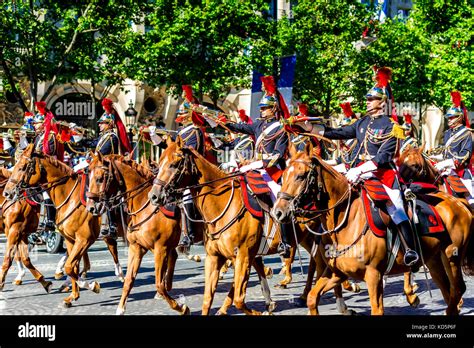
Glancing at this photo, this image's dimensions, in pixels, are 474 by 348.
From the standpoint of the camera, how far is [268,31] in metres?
31.3

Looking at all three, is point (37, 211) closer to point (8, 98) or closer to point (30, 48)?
point (30, 48)

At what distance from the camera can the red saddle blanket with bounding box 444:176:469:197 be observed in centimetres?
1383

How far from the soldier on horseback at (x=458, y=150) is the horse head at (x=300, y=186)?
589 centimetres

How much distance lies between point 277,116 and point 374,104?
214 centimetres

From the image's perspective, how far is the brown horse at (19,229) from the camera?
1301 centimetres

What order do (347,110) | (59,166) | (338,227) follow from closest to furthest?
1. (338,227)
2. (59,166)
3. (347,110)

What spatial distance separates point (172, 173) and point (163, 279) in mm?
1516

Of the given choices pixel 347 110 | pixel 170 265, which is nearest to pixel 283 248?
pixel 170 265

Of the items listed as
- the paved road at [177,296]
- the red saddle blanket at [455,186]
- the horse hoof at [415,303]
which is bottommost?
the paved road at [177,296]

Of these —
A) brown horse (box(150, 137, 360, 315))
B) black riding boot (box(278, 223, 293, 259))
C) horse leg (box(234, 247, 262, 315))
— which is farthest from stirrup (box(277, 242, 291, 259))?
horse leg (box(234, 247, 262, 315))

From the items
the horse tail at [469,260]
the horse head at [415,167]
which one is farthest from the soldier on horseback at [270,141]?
the horse tail at [469,260]

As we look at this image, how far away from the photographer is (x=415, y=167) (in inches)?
506

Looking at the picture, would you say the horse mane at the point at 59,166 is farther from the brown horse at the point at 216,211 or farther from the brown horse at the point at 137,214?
the brown horse at the point at 216,211

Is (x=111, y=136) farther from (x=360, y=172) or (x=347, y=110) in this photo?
(x=360, y=172)
